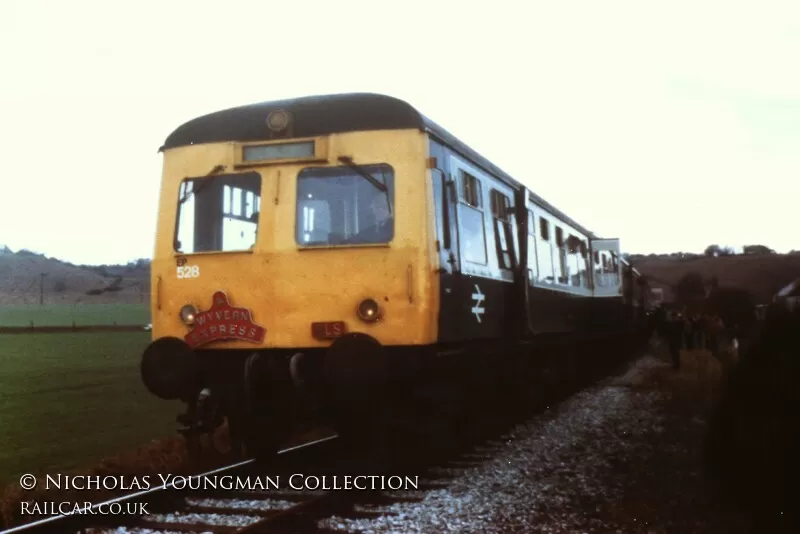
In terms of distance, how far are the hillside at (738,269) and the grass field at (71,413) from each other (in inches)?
2559

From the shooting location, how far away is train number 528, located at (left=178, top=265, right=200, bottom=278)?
7.34 metres

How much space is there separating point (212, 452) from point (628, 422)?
205 inches

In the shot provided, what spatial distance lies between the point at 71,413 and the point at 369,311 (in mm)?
9476

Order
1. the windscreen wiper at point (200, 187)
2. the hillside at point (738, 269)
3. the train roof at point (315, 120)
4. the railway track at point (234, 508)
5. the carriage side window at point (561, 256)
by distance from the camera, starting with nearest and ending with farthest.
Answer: the railway track at point (234, 508), the train roof at point (315, 120), the windscreen wiper at point (200, 187), the carriage side window at point (561, 256), the hillside at point (738, 269)

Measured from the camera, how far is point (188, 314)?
23.9ft

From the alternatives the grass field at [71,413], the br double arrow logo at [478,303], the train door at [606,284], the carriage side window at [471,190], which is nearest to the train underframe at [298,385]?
the br double arrow logo at [478,303]

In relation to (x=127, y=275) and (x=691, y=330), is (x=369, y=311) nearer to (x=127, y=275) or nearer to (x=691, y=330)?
(x=691, y=330)

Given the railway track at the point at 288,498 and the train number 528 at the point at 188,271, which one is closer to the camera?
the railway track at the point at 288,498

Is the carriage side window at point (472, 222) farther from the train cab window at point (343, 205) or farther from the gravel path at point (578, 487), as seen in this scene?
the gravel path at point (578, 487)

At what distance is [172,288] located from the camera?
24.3 feet

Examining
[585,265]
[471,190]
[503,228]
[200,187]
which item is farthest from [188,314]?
[585,265]

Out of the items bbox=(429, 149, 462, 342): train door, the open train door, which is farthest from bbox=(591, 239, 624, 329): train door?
bbox=(429, 149, 462, 342): train door

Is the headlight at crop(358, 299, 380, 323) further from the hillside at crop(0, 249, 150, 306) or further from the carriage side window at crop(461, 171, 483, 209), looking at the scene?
the hillside at crop(0, 249, 150, 306)

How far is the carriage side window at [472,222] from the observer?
7.90 metres
